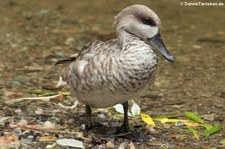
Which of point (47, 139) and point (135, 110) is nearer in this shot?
point (47, 139)

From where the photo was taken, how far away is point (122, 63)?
4.60m

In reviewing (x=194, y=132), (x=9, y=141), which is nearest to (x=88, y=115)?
(x=9, y=141)

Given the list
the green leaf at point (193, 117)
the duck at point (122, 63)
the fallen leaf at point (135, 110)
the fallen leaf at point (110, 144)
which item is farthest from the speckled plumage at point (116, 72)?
the green leaf at point (193, 117)

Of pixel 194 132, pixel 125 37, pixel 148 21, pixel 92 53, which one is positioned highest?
pixel 148 21

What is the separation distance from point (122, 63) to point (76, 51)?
118 inches

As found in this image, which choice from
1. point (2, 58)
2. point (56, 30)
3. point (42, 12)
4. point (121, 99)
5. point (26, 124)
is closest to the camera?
point (121, 99)

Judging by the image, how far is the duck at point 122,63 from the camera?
15.0 feet

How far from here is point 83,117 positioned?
5.56 meters

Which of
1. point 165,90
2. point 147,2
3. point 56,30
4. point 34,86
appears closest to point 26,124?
point 34,86

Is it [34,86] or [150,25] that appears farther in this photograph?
[34,86]

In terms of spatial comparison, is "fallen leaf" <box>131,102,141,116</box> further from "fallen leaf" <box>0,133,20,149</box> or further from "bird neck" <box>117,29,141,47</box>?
"fallen leaf" <box>0,133,20,149</box>

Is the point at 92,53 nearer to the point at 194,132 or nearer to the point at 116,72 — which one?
the point at 116,72

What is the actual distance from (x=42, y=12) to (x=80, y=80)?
14.5ft

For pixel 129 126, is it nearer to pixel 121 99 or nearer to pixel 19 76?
pixel 121 99
